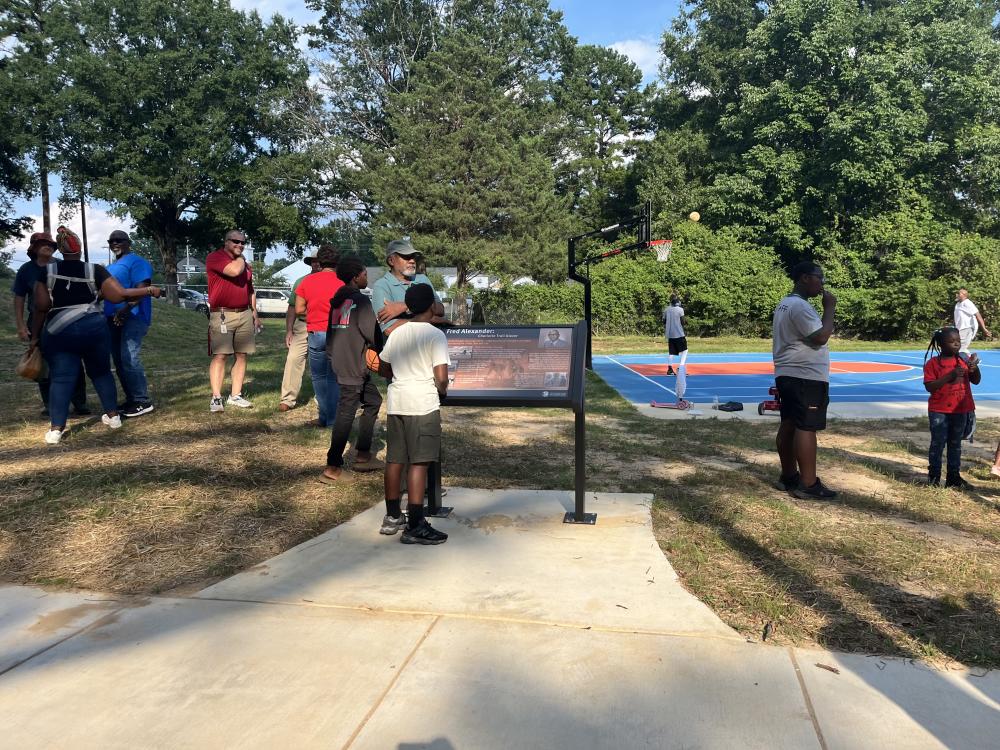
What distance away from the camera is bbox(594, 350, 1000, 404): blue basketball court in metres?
13.4

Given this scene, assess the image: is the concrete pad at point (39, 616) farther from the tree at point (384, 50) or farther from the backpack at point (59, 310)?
the tree at point (384, 50)

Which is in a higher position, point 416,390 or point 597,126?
point 597,126

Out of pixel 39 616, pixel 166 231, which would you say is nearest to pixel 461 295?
pixel 166 231

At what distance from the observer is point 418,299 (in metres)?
4.35

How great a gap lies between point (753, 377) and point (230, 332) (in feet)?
40.6

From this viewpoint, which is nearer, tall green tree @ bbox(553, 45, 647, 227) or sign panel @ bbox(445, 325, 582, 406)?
sign panel @ bbox(445, 325, 582, 406)

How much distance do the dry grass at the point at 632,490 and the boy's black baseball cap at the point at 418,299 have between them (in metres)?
1.65

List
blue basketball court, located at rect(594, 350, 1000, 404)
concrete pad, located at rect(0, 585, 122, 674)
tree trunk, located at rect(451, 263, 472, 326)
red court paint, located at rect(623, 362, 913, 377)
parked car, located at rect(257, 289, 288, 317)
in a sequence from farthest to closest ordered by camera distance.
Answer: parked car, located at rect(257, 289, 288, 317), tree trunk, located at rect(451, 263, 472, 326), red court paint, located at rect(623, 362, 913, 377), blue basketball court, located at rect(594, 350, 1000, 404), concrete pad, located at rect(0, 585, 122, 674)

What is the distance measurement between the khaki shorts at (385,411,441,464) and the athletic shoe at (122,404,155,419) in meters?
4.44

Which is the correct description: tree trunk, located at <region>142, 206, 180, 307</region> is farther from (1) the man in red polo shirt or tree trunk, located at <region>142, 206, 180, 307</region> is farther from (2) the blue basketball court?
(1) the man in red polo shirt

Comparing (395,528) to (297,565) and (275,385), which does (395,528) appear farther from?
(275,385)

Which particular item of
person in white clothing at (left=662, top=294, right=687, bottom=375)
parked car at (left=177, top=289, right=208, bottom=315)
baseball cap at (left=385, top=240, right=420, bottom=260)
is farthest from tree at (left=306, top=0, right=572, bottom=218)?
baseball cap at (left=385, top=240, right=420, bottom=260)

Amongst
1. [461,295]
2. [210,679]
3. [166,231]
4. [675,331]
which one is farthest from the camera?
[166,231]

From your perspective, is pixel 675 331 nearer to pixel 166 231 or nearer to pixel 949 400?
pixel 949 400
